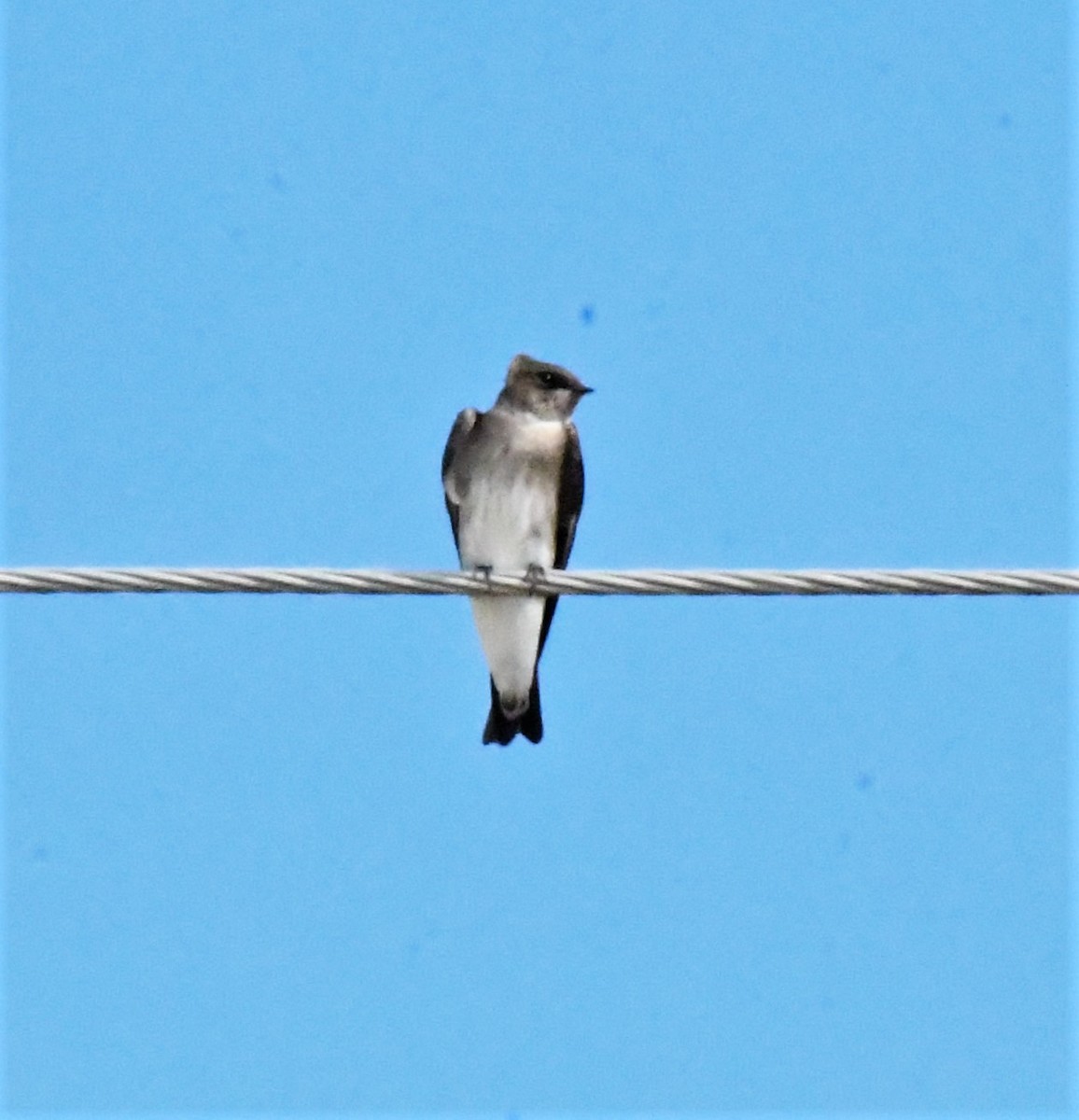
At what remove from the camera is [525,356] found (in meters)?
8.56

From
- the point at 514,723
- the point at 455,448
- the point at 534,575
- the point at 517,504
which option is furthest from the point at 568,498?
the point at 534,575

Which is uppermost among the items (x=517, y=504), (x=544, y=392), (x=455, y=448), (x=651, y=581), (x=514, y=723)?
(x=544, y=392)

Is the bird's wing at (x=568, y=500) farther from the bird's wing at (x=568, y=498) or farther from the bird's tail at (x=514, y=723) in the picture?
the bird's tail at (x=514, y=723)

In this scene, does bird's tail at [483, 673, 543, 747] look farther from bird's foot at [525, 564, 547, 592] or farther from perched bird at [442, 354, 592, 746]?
bird's foot at [525, 564, 547, 592]

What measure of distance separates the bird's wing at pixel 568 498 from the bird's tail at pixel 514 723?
36cm

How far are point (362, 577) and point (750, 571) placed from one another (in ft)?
3.00

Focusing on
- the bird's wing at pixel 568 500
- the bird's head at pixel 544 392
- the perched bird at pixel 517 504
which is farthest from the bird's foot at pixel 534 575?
the bird's head at pixel 544 392

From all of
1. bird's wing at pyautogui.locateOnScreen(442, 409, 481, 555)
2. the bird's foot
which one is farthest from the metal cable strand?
bird's wing at pyautogui.locateOnScreen(442, 409, 481, 555)

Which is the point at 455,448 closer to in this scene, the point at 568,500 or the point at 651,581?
the point at 568,500

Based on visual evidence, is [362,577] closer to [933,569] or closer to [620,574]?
[620,574]

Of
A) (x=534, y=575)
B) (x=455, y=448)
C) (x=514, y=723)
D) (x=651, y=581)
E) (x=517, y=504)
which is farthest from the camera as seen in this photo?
(x=514, y=723)

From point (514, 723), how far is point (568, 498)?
791mm

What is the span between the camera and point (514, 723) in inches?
329

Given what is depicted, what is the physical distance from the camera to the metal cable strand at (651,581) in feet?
18.8
